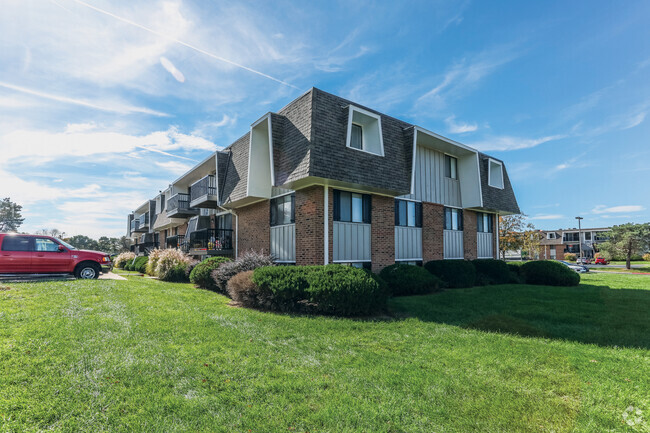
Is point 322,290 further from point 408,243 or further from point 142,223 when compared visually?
point 142,223

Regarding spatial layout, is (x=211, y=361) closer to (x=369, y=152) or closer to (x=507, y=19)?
(x=369, y=152)

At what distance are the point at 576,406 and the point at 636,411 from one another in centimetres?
57

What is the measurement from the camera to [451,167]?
18.0m

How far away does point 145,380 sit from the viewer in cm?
421

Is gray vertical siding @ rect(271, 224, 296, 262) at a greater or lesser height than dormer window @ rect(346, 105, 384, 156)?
lesser

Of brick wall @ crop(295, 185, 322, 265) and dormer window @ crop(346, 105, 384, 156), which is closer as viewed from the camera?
brick wall @ crop(295, 185, 322, 265)

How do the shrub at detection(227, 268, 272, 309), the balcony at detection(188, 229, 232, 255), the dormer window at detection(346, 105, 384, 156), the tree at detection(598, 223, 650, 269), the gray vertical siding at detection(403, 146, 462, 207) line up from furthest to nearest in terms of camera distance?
the tree at detection(598, 223, 650, 269) < the balcony at detection(188, 229, 232, 255) < the gray vertical siding at detection(403, 146, 462, 207) < the dormer window at detection(346, 105, 384, 156) < the shrub at detection(227, 268, 272, 309)

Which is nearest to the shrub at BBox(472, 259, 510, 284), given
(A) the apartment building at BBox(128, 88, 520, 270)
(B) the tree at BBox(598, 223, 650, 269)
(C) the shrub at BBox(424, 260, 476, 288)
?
(A) the apartment building at BBox(128, 88, 520, 270)

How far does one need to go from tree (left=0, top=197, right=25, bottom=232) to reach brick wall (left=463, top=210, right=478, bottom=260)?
61325 millimetres

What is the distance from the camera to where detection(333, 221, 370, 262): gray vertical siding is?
40.1 ft

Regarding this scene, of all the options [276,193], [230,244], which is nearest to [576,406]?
[276,193]

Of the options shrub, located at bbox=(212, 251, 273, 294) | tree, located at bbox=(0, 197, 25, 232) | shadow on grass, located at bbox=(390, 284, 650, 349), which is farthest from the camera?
tree, located at bbox=(0, 197, 25, 232)

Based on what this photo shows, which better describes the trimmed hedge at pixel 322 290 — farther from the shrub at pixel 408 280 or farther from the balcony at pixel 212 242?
the balcony at pixel 212 242

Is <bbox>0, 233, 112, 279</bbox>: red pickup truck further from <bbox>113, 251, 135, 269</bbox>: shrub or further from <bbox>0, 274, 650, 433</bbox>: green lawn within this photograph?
<bbox>113, 251, 135, 269</bbox>: shrub
